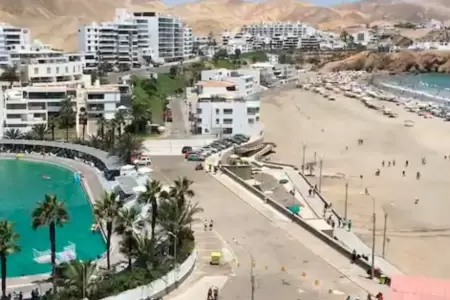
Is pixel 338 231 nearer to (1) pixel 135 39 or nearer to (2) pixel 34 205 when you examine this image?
(2) pixel 34 205

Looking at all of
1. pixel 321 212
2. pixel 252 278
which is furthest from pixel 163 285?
pixel 321 212

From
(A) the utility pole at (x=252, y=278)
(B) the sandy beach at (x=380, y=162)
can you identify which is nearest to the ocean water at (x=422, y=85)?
(B) the sandy beach at (x=380, y=162)

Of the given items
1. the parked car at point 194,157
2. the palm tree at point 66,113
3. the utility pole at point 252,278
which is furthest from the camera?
the palm tree at point 66,113

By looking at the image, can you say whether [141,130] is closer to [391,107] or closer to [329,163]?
[329,163]

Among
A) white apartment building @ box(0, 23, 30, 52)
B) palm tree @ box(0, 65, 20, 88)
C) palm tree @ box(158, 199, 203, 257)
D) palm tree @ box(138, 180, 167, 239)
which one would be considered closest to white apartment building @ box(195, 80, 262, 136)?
palm tree @ box(0, 65, 20, 88)

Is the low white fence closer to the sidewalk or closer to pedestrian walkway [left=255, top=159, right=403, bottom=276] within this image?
pedestrian walkway [left=255, top=159, right=403, bottom=276]

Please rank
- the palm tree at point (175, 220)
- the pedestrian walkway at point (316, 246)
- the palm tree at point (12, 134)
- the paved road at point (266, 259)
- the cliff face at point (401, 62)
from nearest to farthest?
the paved road at point (266, 259)
the pedestrian walkway at point (316, 246)
the palm tree at point (175, 220)
the palm tree at point (12, 134)
the cliff face at point (401, 62)

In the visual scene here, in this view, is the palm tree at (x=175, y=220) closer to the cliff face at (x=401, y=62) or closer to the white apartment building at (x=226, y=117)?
the white apartment building at (x=226, y=117)
